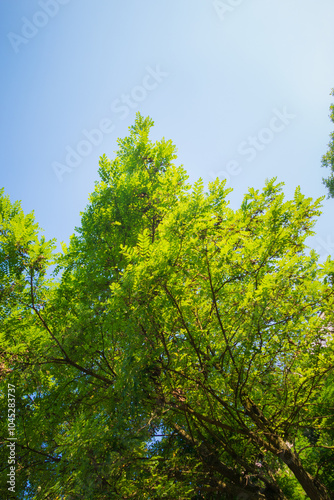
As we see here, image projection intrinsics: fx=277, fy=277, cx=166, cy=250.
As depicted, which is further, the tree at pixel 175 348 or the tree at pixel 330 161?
the tree at pixel 330 161

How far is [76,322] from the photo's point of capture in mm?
4660

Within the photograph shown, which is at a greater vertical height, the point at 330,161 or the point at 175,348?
the point at 330,161

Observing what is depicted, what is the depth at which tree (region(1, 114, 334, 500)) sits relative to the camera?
3.65 metres

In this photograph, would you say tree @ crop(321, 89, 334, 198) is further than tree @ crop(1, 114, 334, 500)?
Yes

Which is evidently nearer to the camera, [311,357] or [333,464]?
[311,357]

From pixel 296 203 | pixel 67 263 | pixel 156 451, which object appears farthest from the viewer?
pixel 67 263

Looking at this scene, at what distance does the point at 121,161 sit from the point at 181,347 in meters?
5.56

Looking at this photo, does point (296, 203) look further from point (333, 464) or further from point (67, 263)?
point (333, 464)

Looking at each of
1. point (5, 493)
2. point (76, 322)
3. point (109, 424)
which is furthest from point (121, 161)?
point (5, 493)

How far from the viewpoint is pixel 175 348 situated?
4504mm

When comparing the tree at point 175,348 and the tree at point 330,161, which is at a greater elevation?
the tree at point 330,161

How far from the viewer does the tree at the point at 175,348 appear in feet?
12.0

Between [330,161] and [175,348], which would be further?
[330,161]

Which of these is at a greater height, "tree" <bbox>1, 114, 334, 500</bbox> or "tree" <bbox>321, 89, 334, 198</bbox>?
"tree" <bbox>321, 89, 334, 198</bbox>
